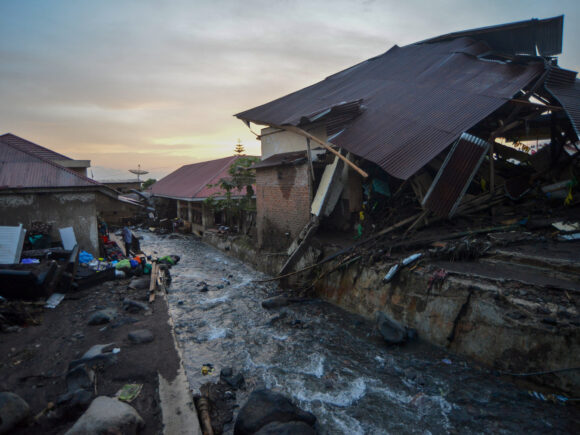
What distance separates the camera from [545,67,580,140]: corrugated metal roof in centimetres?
742

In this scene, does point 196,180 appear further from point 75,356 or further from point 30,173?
point 75,356

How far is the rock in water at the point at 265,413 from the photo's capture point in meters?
3.74

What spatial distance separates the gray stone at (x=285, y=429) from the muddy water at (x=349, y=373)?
83cm

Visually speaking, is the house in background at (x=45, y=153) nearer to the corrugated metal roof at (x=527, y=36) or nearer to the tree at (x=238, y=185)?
the tree at (x=238, y=185)

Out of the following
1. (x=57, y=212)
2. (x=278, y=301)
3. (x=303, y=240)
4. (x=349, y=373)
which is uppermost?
(x=57, y=212)

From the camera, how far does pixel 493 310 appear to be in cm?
480

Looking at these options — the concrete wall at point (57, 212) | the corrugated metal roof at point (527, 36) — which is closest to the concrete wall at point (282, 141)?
the corrugated metal roof at point (527, 36)

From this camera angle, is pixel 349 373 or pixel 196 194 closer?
pixel 349 373

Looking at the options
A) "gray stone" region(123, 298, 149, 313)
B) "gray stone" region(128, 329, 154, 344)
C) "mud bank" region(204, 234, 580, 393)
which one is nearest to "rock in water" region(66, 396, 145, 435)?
"gray stone" region(128, 329, 154, 344)

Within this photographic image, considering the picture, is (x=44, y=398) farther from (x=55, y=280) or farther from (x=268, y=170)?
(x=268, y=170)

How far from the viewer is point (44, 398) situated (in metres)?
3.86

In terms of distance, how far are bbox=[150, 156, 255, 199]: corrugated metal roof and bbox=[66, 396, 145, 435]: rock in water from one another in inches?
575

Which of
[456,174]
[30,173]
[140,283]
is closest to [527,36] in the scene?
[456,174]

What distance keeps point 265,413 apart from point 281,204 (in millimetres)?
7612
